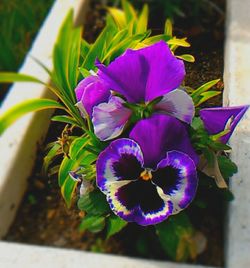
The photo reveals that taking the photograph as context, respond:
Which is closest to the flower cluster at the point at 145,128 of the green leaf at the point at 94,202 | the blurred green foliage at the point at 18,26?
the green leaf at the point at 94,202

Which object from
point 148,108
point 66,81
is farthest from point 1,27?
point 148,108

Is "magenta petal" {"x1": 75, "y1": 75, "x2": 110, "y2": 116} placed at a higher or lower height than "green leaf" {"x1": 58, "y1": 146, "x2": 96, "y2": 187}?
higher

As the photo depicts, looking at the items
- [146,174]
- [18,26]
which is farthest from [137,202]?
[18,26]

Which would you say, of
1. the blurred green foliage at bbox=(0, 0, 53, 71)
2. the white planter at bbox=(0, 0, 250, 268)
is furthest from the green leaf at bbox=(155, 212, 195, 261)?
the blurred green foliage at bbox=(0, 0, 53, 71)

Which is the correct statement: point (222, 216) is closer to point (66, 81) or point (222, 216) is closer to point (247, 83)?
point (247, 83)

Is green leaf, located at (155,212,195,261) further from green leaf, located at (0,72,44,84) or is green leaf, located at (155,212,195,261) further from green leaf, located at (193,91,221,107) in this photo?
green leaf, located at (0,72,44,84)

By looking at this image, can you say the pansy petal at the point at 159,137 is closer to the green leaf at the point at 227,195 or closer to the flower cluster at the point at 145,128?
the flower cluster at the point at 145,128
